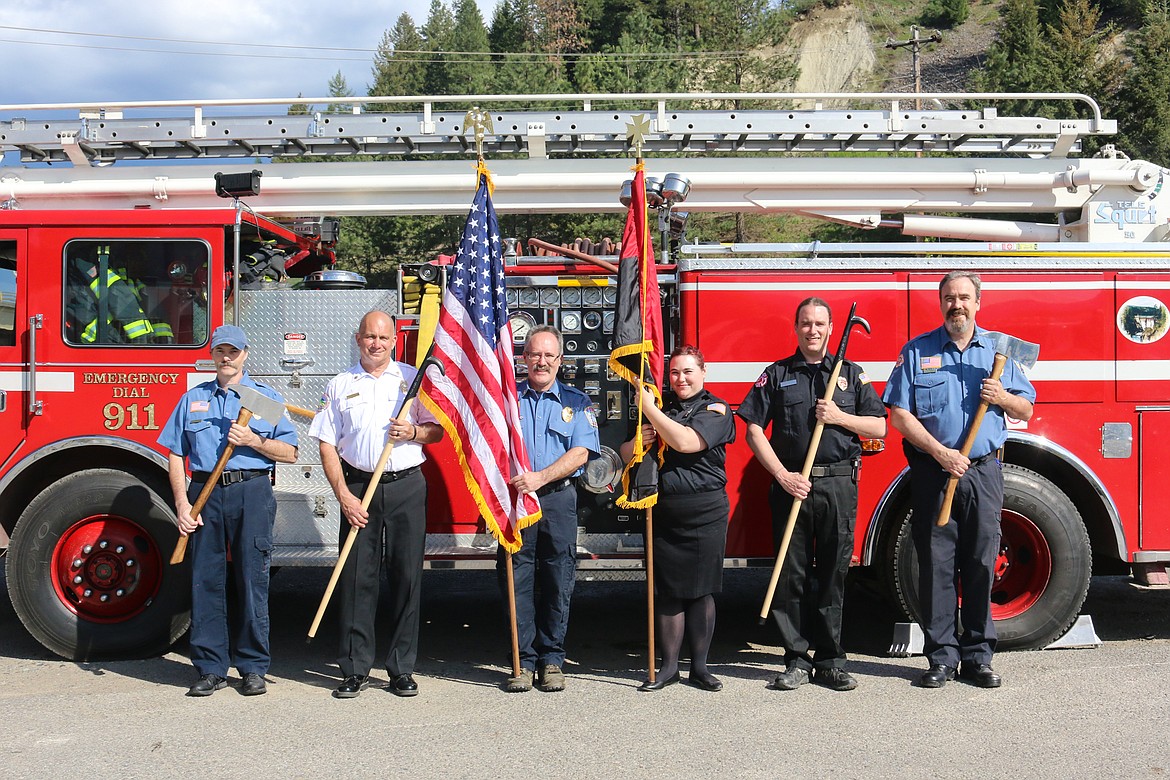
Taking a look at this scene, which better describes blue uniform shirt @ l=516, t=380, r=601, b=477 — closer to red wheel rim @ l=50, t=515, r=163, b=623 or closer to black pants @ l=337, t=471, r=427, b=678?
black pants @ l=337, t=471, r=427, b=678

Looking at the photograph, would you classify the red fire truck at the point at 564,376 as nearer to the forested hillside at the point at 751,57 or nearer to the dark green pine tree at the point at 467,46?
the forested hillside at the point at 751,57

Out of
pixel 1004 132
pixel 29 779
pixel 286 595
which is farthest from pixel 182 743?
pixel 1004 132

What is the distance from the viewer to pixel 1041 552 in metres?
6.14

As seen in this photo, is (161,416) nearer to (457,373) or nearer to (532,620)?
(457,373)

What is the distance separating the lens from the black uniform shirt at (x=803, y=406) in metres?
5.55

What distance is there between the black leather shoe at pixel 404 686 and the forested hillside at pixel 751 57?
151 inches

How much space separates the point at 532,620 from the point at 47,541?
2936 millimetres

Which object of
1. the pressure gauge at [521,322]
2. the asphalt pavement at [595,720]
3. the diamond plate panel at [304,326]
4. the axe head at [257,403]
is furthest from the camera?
the pressure gauge at [521,322]

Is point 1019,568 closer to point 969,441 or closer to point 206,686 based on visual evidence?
point 969,441

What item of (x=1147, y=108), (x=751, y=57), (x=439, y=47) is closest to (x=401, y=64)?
(x=439, y=47)

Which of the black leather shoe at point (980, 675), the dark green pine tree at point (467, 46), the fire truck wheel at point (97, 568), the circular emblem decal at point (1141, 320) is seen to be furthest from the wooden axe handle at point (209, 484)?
the dark green pine tree at point (467, 46)

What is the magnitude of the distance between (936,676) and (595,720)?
1908 mm

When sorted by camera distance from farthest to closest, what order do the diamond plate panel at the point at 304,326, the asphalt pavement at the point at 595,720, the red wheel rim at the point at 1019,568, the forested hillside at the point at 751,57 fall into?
1. the forested hillside at the point at 751,57
2. the diamond plate panel at the point at 304,326
3. the red wheel rim at the point at 1019,568
4. the asphalt pavement at the point at 595,720

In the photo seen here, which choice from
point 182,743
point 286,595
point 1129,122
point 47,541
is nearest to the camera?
point 182,743
